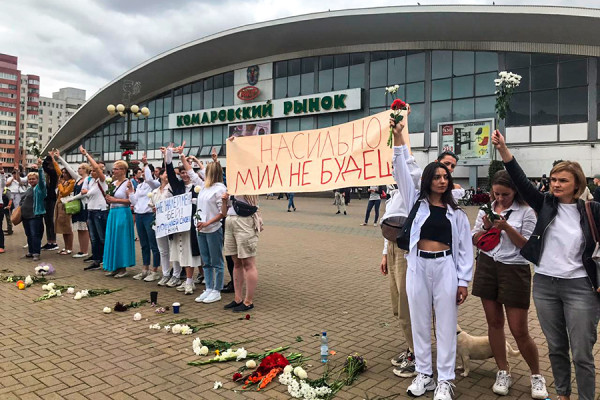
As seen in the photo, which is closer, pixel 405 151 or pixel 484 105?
pixel 405 151

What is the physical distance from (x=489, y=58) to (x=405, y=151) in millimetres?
32317

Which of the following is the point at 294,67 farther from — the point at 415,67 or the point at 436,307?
the point at 436,307

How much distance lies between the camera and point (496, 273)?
3600mm

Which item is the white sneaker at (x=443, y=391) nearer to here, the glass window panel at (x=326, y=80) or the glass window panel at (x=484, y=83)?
the glass window panel at (x=484, y=83)

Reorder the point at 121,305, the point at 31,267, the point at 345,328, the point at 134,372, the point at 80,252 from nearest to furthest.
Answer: the point at 134,372, the point at 345,328, the point at 121,305, the point at 31,267, the point at 80,252

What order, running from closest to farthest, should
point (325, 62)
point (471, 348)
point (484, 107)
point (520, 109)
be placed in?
point (471, 348) → point (520, 109) → point (484, 107) → point (325, 62)

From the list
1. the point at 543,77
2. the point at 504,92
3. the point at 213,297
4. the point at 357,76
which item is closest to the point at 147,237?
the point at 213,297

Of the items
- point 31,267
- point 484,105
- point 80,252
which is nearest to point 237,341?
point 31,267

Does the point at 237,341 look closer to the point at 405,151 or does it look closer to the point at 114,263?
the point at 405,151

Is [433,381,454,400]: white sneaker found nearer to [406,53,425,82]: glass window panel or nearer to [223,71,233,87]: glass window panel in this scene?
[406,53,425,82]: glass window panel

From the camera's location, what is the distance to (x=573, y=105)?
96.2ft

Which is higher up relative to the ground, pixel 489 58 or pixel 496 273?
pixel 489 58

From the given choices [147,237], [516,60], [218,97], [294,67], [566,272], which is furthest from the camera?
[218,97]

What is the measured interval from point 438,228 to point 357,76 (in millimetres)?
36170
